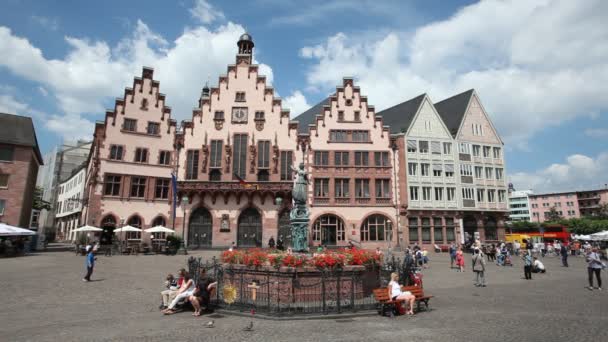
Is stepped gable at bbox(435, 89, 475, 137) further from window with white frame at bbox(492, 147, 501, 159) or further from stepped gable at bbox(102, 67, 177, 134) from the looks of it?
stepped gable at bbox(102, 67, 177, 134)

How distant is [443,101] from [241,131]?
1209 inches

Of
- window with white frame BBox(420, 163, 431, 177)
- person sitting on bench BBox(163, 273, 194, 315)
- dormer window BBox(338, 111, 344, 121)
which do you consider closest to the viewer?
person sitting on bench BBox(163, 273, 194, 315)

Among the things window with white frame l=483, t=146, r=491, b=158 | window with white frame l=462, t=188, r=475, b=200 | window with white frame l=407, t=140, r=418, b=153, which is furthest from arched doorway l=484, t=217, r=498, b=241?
window with white frame l=407, t=140, r=418, b=153

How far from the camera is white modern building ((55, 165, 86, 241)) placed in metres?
52.8

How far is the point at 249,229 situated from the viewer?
131ft

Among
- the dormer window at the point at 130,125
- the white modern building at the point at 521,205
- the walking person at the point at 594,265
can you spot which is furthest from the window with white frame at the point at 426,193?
the white modern building at the point at 521,205

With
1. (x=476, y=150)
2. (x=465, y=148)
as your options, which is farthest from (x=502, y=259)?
(x=476, y=150)

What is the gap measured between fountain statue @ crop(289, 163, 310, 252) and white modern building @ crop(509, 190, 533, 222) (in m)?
137

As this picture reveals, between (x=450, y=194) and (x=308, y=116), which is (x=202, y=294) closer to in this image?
(x=450, y=194)

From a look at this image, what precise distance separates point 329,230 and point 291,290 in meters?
28.7

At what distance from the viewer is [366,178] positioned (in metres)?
41.2

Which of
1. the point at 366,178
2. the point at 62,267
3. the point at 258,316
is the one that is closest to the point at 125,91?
the point at 62,267

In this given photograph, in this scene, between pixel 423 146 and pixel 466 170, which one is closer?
pixel 423 146

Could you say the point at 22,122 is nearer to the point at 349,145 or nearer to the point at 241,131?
the point at 241,131
